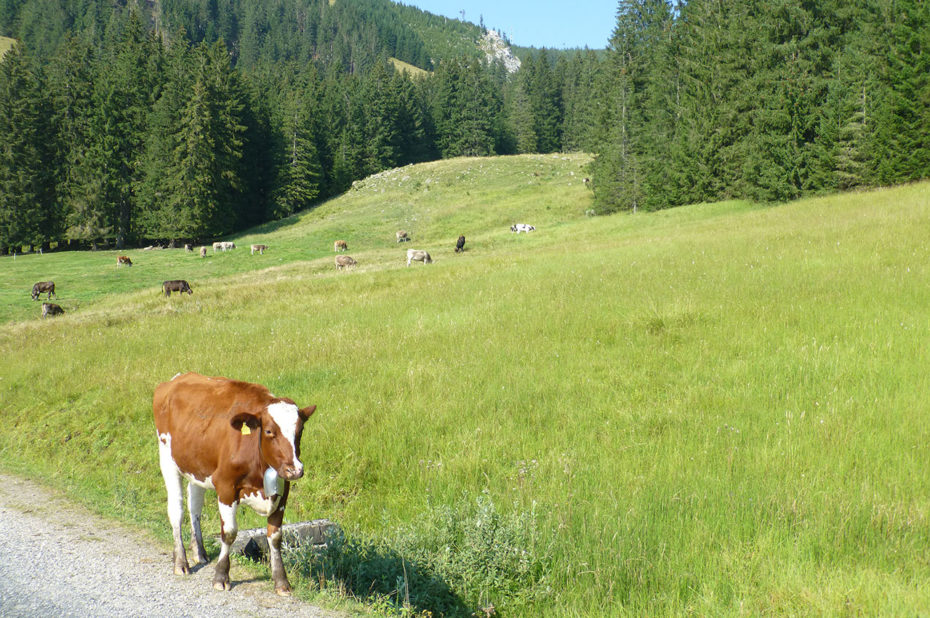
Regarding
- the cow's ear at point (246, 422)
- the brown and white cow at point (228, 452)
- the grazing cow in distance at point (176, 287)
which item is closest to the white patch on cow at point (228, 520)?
the brown and white cow at point (228, 452)

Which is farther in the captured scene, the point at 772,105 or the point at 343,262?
the point at 772,105

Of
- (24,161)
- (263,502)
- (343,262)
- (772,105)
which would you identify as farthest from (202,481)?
(24,161)

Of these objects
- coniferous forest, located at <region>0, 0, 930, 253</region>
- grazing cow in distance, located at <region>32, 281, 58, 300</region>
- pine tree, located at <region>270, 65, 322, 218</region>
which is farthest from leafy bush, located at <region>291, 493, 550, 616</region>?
pine tree, located at <region>270, 65, 322, 218</region>

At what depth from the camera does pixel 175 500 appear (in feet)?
17.1

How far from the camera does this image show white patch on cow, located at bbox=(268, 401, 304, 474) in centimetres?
420

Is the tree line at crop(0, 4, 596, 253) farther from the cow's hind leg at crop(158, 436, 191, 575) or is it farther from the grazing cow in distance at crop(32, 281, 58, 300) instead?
the cow's hind leg at crop(158, 436, 191, 575)

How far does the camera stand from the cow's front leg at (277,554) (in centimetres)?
450

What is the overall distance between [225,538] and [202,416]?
0.98 m

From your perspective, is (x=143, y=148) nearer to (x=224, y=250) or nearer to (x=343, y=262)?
(x=224, y=250)

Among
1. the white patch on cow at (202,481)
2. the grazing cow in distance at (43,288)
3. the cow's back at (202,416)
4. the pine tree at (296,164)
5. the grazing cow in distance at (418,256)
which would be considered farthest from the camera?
the pine tree at (296,164)

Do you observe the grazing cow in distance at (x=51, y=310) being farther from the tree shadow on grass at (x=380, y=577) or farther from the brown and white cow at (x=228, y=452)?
the tree shadow on grass at (x=380, y=577)

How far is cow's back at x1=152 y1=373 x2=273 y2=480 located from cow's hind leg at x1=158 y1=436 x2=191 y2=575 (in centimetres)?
12

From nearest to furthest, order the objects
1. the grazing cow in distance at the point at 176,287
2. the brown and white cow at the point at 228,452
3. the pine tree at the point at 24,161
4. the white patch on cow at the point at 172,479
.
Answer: the brown and white cow at the point at 228,452, the white patch on cow at the point at 172,479, the grazing cow in distance at the point at 176,287, the pine tree at the point at 24,161

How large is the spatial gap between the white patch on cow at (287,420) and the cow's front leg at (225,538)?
710 millimetres
